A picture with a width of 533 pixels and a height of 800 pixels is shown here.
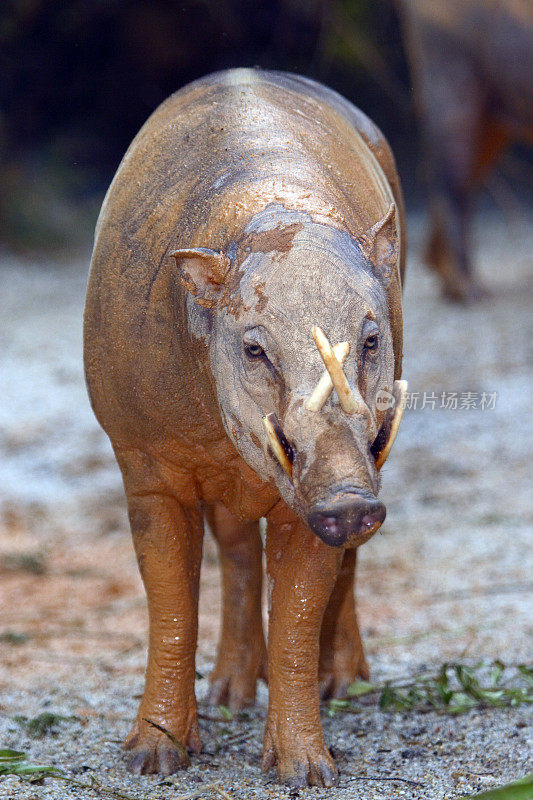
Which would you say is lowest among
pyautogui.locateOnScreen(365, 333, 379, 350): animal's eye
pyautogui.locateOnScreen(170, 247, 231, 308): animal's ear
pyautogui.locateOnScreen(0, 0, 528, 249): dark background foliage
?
pyautogui.locateOnScreen(365, 333, 379, 350): animal's eye

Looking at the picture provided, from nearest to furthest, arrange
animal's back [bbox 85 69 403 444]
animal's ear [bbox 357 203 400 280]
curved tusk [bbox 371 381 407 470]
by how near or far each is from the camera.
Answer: curved tusk [bbox 371 381 407 470] → animal's ear [bbox 357 203 400 280] → animal's back [bbox 85 69 403 444]

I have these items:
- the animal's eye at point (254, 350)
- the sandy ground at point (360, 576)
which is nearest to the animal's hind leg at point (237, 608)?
the sandy ground at point (360, 576)

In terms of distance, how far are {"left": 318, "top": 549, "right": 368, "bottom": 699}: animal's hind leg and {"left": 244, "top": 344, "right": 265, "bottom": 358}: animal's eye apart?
3.79 feet

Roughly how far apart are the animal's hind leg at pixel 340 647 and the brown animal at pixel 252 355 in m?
0.55

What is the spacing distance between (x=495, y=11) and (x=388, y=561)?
15.2 feet

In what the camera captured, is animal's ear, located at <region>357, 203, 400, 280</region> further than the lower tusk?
Yes

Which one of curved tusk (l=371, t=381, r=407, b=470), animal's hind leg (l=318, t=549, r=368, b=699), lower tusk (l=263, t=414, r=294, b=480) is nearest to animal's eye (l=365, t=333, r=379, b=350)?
curved tusk (l=371, t=381, r=407, b=470)

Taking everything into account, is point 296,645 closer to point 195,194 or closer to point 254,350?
point 254,350

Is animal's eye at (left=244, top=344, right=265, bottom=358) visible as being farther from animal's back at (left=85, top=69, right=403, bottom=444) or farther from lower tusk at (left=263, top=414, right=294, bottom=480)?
animal's back at (left=85, top=69, right=403, bottom=444)

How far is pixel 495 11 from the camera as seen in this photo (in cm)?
762

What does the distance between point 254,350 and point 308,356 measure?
133mm

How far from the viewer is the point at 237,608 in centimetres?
329

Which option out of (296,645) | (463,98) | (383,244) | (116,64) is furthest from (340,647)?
(116,64)

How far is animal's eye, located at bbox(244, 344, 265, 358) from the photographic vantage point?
2.20 m
